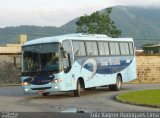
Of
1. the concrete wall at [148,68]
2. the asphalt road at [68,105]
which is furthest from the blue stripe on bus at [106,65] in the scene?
the concrete wall at [148,68]

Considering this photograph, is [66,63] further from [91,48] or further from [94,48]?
[94,48]

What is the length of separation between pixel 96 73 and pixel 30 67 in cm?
494

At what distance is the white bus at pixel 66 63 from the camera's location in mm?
25688

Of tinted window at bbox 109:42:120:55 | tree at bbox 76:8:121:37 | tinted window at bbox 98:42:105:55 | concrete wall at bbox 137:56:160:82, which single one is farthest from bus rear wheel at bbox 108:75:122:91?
tree at bbox 76:8:121:37

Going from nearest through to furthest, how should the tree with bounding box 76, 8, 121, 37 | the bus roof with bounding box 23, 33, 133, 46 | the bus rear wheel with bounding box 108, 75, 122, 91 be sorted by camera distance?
the bus roof with bounding box 23, 33, 133, 46 → the bus rear wheel with bounding box 108, 75, 122, 91 → the tree with bounding box 76, 8, 121, 37

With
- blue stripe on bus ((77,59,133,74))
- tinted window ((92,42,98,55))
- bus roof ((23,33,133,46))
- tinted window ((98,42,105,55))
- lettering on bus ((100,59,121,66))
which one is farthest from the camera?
lettering on bus ((100,59,121,66))

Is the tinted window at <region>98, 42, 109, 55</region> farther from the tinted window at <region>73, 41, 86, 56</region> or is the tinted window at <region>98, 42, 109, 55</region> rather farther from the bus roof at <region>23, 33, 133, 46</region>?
the tinted window at <region>73, 41, 86, 56</region>

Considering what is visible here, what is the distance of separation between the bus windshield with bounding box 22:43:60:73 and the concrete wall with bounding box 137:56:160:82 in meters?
25.0

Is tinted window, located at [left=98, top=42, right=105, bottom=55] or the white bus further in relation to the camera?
tinted window, located at [left=98, top=42, right=105, bottom=55]

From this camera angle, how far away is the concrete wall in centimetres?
5009

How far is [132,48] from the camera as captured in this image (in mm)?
34812

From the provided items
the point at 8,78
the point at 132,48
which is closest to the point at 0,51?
the point at 8,78

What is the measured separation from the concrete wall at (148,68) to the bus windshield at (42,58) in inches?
985

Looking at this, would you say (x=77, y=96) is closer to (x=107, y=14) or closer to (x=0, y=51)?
(x=0, y=51)
